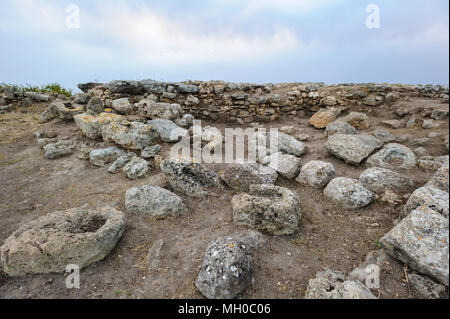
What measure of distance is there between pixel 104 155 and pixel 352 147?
273 inches

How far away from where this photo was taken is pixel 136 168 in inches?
209

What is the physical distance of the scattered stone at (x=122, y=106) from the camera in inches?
316

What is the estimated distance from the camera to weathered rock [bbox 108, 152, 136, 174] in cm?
552

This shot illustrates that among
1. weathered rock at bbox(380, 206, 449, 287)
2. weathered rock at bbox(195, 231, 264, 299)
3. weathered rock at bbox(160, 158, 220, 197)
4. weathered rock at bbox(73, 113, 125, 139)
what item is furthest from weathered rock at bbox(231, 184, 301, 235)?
weathered rock at bbox(73, 113, 125, 139)

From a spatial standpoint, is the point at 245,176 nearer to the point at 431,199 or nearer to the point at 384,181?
the point at 384,181

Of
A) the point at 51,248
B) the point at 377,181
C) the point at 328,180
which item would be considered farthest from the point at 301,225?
the point at 51,248

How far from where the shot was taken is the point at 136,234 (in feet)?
12.0

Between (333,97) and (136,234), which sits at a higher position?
(333,97)

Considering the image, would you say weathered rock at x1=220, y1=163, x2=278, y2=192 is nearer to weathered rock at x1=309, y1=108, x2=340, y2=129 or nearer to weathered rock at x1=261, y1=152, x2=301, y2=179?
weathered rock at x1=261, y1=152, x2=301, y2=179

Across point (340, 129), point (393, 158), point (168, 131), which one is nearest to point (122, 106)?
point (168, 131)

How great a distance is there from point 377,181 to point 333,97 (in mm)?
5949

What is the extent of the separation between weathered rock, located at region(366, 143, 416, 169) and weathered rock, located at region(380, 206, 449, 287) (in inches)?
95.2

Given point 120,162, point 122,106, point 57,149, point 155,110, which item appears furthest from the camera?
point 122,106
